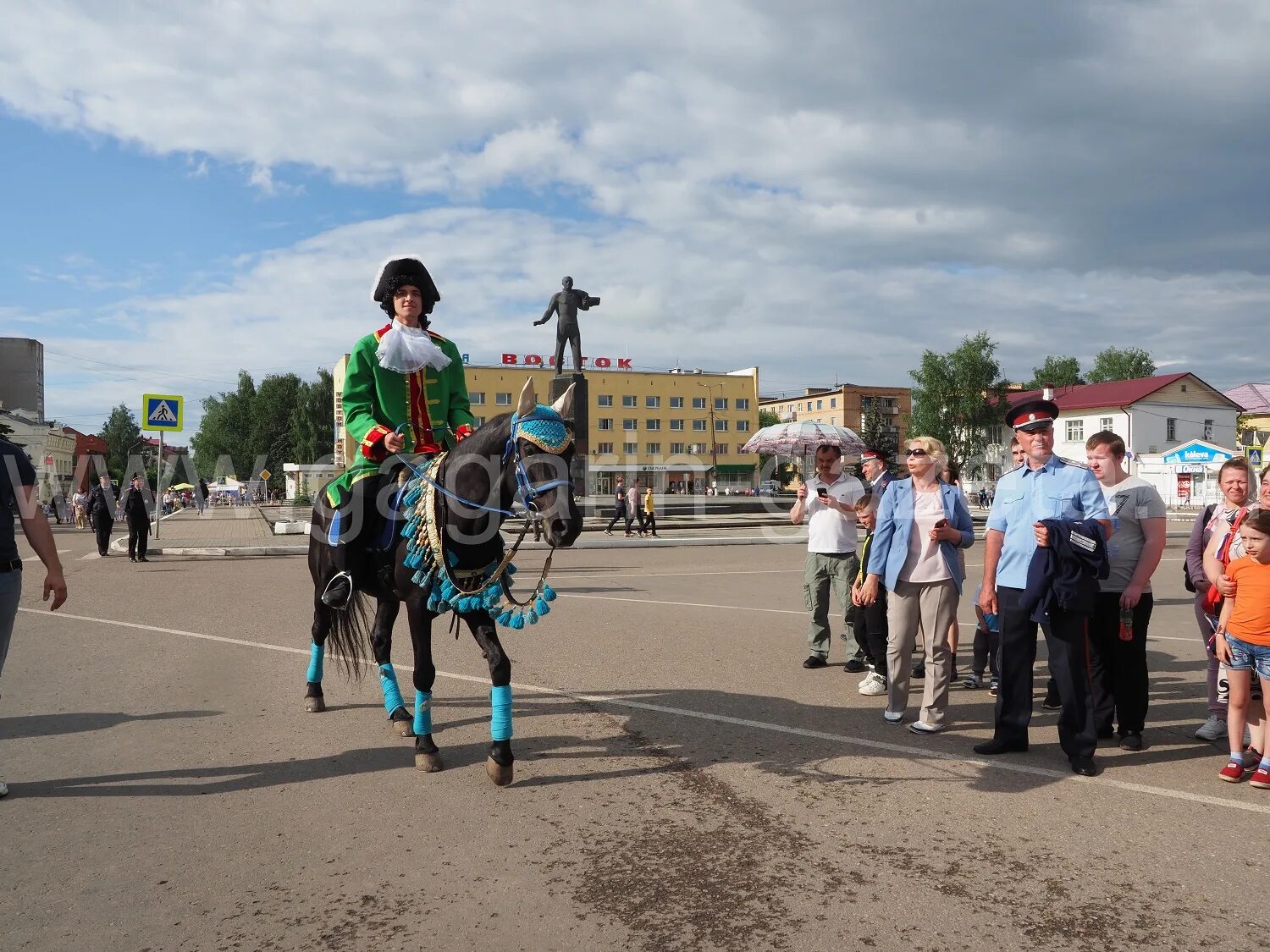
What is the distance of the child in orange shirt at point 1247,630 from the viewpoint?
514 centimetres

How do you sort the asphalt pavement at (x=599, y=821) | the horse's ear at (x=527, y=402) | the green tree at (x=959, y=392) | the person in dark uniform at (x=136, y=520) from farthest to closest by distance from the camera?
the green tree at (x=959, y=392)
the person in dark uniform at (x=136, y=520)
the horse's ear at (x=527, y=402)
the asphalt pavement at (x=599, y=821)

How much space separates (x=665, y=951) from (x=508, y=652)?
5.78m

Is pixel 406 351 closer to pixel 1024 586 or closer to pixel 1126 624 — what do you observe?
pixel 1024 586

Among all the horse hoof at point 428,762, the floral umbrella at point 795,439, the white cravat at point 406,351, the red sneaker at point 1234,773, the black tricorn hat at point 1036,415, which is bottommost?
the red sneaker at point 1234,773

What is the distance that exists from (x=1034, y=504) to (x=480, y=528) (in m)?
3.40

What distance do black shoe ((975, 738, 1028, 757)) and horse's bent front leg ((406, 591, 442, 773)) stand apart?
336 centimetres

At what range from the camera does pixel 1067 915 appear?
3.48 meters

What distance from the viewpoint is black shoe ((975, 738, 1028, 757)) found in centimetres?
566

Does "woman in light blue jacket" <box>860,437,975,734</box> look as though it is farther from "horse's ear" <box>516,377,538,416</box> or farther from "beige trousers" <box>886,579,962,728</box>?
"horse's ear" <box>516,377,538,416</box>

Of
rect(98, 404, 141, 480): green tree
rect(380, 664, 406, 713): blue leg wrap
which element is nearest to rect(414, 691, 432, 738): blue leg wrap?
rect(380, 664, 406, 713): blue leg wrap

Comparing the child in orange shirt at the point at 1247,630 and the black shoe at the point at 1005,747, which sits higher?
the child in orange shirt at the point at 1247,630

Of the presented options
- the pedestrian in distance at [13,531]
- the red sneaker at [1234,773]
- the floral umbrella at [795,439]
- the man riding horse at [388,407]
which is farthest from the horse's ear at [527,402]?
the floral umbrella at [795,439]

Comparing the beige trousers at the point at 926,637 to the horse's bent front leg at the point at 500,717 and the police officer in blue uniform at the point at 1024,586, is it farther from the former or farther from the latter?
the horse's bent front leg at the point at 500,717

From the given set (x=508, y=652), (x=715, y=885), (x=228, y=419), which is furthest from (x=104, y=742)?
(x=228, y=419)
